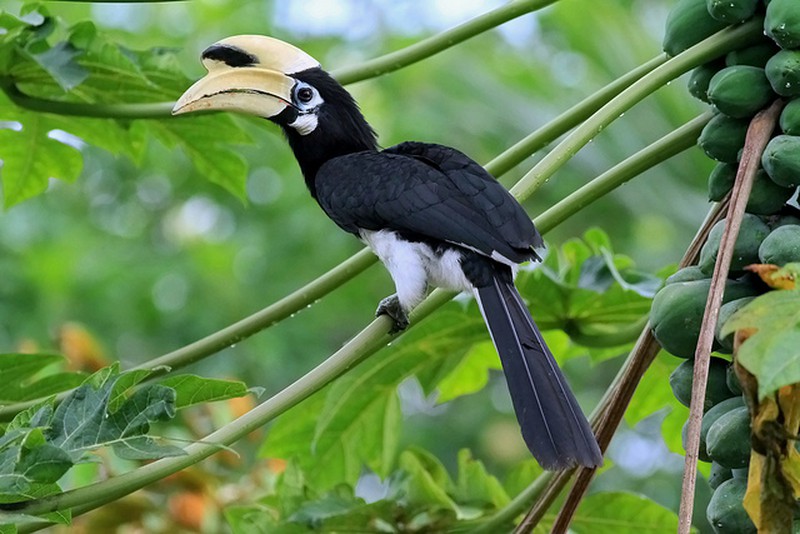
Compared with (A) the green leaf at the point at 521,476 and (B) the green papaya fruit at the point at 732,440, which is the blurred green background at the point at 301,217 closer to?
(A) the green leaf at the point at 521,476

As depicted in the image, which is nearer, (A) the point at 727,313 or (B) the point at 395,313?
(A) the point at 727,313

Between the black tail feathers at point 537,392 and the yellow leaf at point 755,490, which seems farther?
the black tail feathers at point 537,392

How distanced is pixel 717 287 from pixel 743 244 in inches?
6.1

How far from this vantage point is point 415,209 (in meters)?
1.85

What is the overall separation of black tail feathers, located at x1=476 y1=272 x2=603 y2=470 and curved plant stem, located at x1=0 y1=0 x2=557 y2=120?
0.33m

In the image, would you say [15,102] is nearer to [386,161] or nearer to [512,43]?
[386,161]

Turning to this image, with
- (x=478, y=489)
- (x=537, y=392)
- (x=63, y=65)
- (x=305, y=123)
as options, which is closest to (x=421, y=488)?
(x=478, y=489)

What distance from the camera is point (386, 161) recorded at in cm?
196

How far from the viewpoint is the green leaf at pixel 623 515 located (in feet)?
6.10

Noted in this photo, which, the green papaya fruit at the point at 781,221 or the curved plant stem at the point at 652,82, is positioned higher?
the curved plant stem at the point at 652,82

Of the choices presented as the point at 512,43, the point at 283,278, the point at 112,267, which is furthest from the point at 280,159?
the point at 512,43

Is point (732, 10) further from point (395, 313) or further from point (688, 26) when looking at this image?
point (395, 313)

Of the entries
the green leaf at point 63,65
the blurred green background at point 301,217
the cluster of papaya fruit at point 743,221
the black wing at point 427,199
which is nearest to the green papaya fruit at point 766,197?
the cluster of papaya fruit at point 743,221

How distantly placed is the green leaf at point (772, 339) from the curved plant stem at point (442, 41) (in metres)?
0.70
